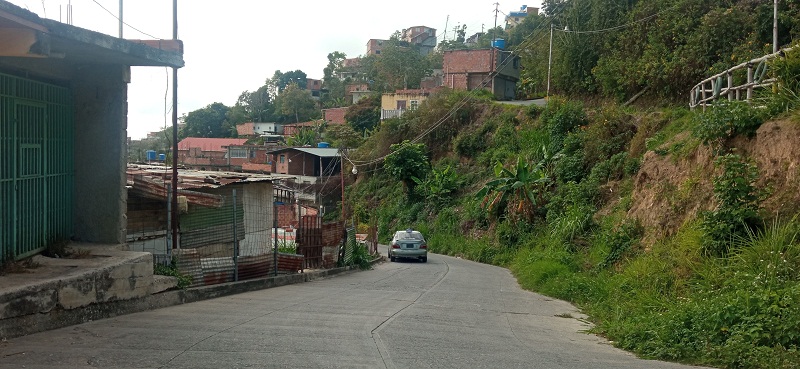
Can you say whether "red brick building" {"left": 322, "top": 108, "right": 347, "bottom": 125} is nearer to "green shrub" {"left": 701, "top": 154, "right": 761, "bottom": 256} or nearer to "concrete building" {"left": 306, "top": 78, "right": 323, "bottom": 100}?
"concrete building" {"left": 306, "top": 78, "right": 323, "bottom": 100}

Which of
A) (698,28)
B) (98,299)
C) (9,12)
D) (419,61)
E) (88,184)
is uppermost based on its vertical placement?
(419,61)

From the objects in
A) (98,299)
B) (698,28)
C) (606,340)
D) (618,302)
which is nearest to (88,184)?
(98,299)

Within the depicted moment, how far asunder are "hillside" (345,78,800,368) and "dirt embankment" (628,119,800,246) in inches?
1.5

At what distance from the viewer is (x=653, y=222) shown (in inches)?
699

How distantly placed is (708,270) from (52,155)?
1122 centimetres

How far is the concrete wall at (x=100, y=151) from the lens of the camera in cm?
1177

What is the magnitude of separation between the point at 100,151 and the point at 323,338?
18.3ft

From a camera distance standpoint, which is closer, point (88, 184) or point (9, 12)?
point (9, 12)

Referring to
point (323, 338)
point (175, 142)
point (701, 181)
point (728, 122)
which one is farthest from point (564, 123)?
point (323, 338)

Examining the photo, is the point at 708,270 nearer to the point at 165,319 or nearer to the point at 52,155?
the point at 165,319

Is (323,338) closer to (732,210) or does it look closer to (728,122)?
(732,210)

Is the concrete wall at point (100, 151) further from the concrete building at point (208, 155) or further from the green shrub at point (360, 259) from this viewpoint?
the concrete building at point (208, 155)

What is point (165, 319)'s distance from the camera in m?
10.1

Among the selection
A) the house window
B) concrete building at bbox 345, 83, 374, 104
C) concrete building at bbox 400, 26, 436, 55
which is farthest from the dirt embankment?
concrete building at bbox 400, 26, 436, 55
